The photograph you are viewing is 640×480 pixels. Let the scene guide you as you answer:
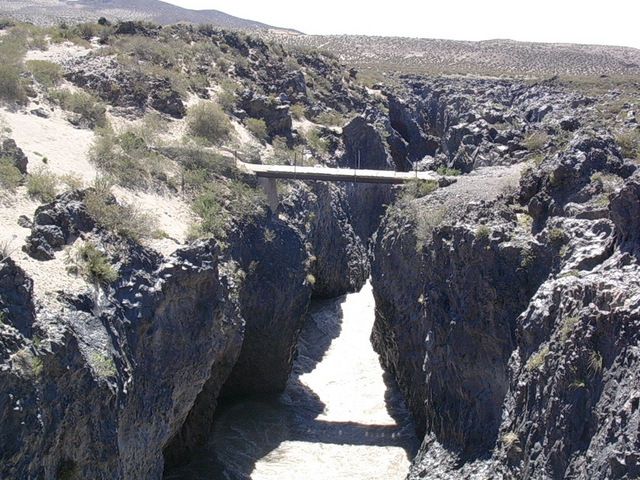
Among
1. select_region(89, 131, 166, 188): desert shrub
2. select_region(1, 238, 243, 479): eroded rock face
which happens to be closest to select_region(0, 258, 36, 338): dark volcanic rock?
select_region(1, 238, 243, 479): eroded rock face

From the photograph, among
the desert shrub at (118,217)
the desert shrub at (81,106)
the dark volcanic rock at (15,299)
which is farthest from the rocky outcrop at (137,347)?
A: the desert shrub at (81,106)

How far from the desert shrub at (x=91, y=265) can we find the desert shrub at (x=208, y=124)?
1894cm

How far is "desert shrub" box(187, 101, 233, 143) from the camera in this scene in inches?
1548

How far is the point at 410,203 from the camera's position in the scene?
29.5 m

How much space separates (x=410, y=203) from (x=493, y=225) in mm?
7108

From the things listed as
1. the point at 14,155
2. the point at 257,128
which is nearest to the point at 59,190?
the point at 14,155

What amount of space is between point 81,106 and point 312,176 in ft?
38.6

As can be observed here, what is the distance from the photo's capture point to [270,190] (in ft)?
114

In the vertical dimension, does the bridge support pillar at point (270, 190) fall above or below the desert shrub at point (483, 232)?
below

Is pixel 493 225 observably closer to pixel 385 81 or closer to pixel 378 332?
pixel 378 332

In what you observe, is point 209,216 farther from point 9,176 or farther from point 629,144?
point 629,144

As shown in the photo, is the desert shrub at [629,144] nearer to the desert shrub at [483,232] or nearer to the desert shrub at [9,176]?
the desert shrub at [483,232]

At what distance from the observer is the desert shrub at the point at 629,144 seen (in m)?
29.8

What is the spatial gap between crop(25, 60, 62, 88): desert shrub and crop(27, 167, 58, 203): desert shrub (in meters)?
15.4
